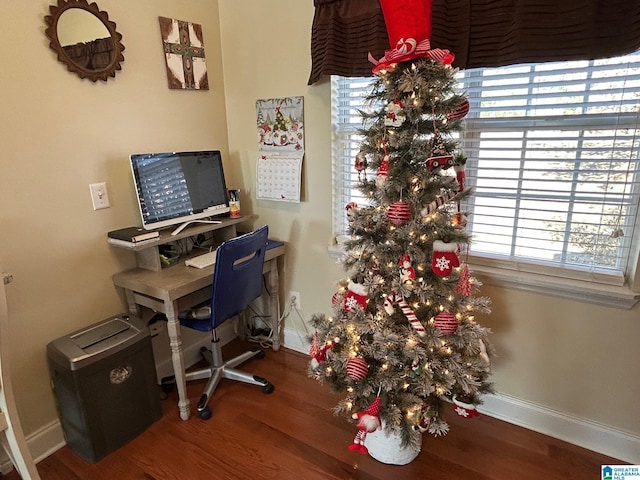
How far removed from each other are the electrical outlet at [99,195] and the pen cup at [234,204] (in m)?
0.69

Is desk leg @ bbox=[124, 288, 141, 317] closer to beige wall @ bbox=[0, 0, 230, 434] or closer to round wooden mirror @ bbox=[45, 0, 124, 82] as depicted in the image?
beige wall @ bbox=[0, 0, 230, 434]

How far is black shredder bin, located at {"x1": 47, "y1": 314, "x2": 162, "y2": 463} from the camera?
1.70 meters

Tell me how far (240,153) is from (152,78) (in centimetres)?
67

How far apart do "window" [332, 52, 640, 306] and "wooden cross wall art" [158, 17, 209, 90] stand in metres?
1.47

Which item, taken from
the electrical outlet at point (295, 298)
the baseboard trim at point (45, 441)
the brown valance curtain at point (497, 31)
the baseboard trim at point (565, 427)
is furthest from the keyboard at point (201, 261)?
the baseboard trim at point (565, 427)

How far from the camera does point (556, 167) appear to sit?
5.36ft

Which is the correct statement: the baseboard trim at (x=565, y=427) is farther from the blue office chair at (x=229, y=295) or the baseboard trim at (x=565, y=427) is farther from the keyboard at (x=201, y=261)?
the keyboard at (x=201, y=261)

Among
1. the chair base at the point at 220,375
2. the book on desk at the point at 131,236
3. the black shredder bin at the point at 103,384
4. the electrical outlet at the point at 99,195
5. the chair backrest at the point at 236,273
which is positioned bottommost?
the chair base at the point at 220,375

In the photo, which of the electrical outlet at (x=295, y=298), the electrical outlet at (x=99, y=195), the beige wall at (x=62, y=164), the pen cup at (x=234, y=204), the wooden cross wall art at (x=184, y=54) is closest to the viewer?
the beige wall at (x=62, y=164)

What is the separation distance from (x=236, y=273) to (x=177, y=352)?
0.48 meters

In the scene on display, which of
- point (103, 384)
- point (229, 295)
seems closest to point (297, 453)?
point (229, 295)

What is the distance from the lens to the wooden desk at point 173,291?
6.07ft

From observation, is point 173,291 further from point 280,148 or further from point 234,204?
point 280,148

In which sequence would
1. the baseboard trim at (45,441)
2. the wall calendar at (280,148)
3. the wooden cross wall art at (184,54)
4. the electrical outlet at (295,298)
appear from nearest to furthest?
1. the baseboard trim at (45,441)
2. the wooden cross wall art at (184,54)
3. the wall calendar at (280,148)
4. the electrical outlet at (295,298)
